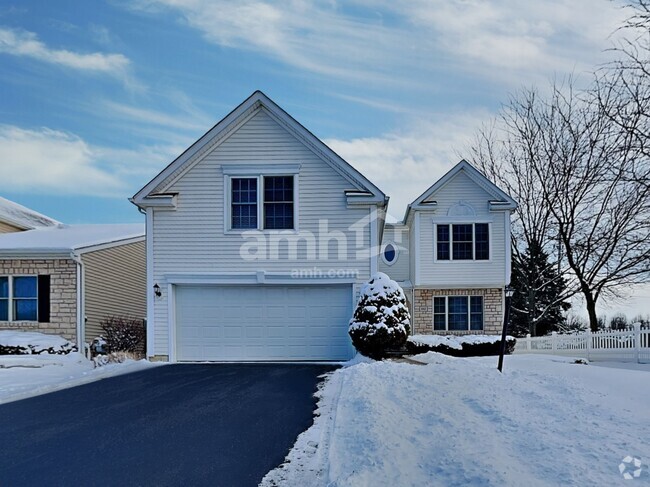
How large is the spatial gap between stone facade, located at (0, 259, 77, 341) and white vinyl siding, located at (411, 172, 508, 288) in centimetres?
1216

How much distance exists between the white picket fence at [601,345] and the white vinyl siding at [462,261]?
9.31 feet

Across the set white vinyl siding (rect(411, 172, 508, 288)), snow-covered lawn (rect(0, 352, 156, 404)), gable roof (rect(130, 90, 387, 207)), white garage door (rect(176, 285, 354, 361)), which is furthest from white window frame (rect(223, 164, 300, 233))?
white vinyl siding (rect(411, 172, 508, 288))

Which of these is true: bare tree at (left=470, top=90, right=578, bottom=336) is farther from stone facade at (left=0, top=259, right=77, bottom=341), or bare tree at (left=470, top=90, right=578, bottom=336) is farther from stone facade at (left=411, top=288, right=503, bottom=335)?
stone facade at (left=0, top=259, right=77, bottom=341)

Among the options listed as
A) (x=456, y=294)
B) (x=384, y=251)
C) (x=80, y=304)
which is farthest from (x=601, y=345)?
(x=80, y=304)

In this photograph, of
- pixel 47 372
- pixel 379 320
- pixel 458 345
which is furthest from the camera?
pixel 458 345

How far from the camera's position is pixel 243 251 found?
46.4 feet

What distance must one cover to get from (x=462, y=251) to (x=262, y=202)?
31.1 feet

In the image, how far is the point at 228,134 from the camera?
47.5 feet

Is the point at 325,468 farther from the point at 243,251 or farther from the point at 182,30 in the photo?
the point at 182,30

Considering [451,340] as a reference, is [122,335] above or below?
above

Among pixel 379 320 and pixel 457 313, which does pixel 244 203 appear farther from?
pixel 457 313

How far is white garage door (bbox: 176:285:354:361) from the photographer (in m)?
14.0

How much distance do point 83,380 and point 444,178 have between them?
1460 cm

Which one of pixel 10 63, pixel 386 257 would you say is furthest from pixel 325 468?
pixel 386 257
